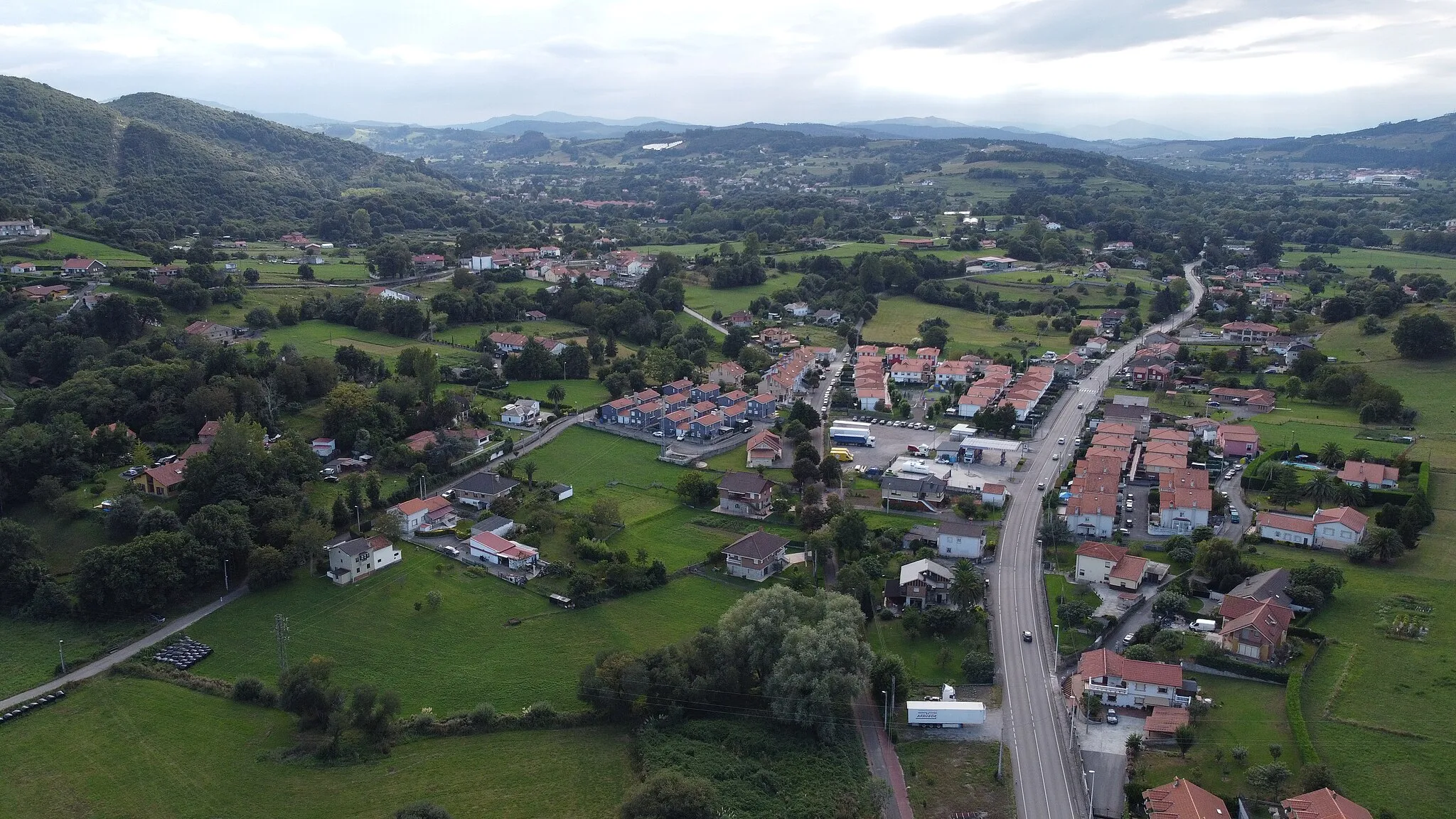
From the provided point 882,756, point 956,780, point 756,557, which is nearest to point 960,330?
point 756,557

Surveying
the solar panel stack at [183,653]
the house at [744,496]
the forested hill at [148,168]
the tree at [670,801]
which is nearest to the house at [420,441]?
the house at [744,496]

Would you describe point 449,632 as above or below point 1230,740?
below

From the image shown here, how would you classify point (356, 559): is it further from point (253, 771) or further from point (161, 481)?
point (161, 481)

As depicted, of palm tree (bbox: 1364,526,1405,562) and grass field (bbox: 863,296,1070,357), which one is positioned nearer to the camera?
palm tree (bbox: 1364,526,1405,562)

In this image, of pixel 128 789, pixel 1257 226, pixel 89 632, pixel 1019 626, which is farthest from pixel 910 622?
pixel 1257 226

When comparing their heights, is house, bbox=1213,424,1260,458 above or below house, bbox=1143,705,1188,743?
above

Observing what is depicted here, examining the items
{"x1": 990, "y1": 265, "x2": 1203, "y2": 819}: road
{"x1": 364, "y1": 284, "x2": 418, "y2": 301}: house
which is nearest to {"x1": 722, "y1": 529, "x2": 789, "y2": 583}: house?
{"x1": 990, "y1": 265, "x2": 1203, "y2": 819}: road

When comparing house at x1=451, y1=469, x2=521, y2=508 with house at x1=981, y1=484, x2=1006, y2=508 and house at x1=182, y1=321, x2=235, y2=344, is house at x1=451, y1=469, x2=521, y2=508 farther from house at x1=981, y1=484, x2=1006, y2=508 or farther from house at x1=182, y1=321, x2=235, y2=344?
house at x1=182, y1=321, x2=235, y2=344
